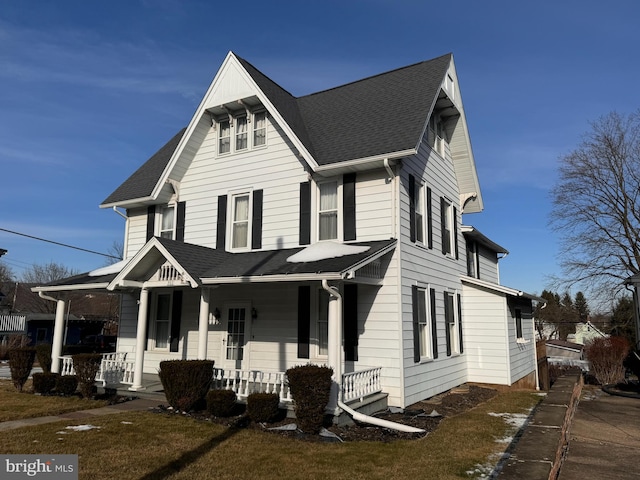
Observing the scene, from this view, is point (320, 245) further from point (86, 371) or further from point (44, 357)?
point (44, 357)

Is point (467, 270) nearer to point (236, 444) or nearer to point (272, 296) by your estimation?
point (272, 296)

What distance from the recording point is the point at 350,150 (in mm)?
11609

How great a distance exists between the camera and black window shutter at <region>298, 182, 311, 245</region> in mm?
12172

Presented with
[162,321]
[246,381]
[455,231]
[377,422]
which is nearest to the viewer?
[377,422]

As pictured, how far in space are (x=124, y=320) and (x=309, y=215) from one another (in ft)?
25.4

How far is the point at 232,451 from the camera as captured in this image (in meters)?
7.14

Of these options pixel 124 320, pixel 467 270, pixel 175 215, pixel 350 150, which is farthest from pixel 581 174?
pixel 124 320

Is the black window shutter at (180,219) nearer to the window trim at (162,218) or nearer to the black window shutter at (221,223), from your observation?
the window trim at (162,218)

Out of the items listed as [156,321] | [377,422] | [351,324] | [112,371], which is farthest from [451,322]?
[112,371]

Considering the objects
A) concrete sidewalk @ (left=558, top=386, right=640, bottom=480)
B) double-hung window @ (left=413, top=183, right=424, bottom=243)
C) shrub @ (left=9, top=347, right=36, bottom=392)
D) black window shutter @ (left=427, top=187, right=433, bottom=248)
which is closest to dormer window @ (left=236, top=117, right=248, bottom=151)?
double-hung window @ (left=413, top=183, right=424, bottom=243)

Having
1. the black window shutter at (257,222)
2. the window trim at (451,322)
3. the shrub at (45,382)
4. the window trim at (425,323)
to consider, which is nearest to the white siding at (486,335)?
the window trim at (451,322)

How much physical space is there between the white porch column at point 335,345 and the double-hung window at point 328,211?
119 inches

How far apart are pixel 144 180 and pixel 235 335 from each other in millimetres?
6690

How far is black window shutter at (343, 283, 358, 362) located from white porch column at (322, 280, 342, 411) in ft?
6.45
